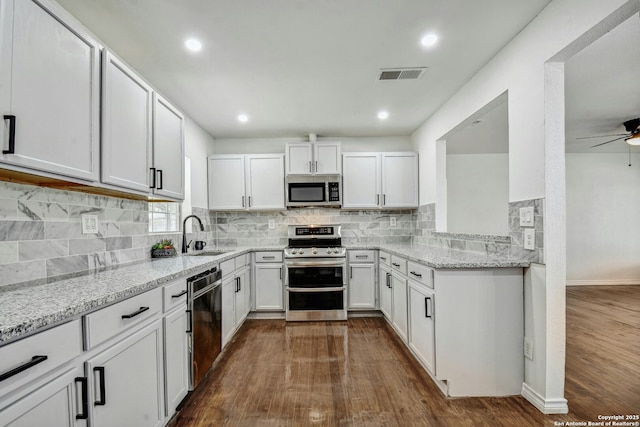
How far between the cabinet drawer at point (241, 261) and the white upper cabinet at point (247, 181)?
31.9 inches

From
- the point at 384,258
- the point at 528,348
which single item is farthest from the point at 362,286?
the point at 528,348

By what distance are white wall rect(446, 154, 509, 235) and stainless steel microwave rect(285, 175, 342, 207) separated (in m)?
2.79

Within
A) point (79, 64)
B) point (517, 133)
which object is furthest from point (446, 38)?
point (79, 64)

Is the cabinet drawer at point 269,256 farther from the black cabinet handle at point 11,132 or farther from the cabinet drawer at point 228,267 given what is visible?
the black cabinet handle at point 11,132

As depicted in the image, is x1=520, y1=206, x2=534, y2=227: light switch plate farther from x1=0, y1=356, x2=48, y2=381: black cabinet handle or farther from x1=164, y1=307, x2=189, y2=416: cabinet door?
x1=0, y1=356, x2=48, y2=381: black cabinet handle

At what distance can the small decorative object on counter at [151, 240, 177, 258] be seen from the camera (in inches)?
104

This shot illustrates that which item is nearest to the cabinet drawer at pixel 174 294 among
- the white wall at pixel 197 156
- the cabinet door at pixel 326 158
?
the white wall at pixel 197 156

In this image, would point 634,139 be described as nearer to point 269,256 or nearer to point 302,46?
point 302,46

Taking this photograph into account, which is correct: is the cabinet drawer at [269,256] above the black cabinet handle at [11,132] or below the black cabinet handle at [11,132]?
below

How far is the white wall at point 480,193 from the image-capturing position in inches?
226

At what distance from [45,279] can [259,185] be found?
9.23 feet

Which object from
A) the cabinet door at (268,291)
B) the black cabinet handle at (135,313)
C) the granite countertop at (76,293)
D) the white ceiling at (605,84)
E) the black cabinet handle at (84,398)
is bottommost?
the cabinet door at (268,291)

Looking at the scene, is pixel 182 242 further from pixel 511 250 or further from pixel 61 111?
pixel 511 250

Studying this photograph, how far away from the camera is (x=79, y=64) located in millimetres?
1477
